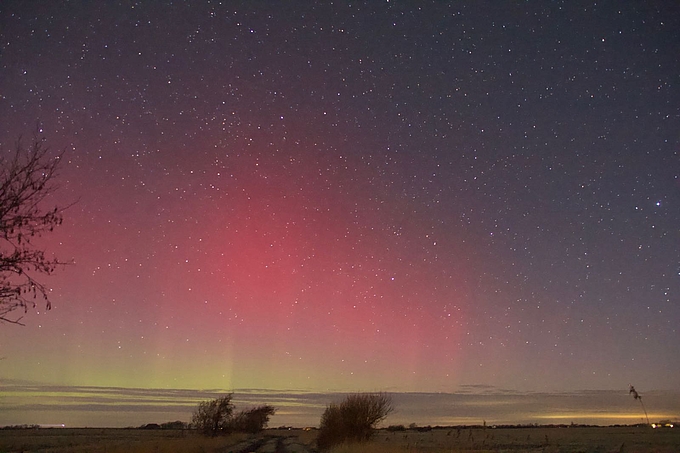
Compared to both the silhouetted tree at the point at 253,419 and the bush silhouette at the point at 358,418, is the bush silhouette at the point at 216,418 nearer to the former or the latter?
the silhouetted tree at the point at 253,419

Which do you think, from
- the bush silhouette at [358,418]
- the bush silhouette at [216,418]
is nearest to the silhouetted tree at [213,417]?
the bush silhouette at [216,418]

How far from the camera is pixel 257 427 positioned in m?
83.3

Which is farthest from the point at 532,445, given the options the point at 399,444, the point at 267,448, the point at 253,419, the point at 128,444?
the point at 253,419

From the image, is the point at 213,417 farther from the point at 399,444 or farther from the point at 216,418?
the point at 399,444

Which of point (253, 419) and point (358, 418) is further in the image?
point (253, 419)

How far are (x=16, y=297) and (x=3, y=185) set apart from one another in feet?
4.71

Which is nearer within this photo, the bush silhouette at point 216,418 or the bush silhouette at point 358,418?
the bush silhouette at point 358,418

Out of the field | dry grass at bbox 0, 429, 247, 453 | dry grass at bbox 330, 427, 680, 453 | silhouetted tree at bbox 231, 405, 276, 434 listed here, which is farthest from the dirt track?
silhouetted tree at bbox 231, 405, 276, 434

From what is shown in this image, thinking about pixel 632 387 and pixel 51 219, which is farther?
pixel 632 387

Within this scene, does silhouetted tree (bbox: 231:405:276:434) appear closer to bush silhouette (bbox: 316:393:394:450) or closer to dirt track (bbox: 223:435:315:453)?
dirt track (bbox: 223:435:315:453)

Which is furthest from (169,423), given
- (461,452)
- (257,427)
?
(461,452)

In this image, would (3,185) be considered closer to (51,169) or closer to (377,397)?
(51,169)

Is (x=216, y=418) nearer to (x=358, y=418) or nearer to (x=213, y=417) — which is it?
(x=213, y=417)

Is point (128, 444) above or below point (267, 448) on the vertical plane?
above
